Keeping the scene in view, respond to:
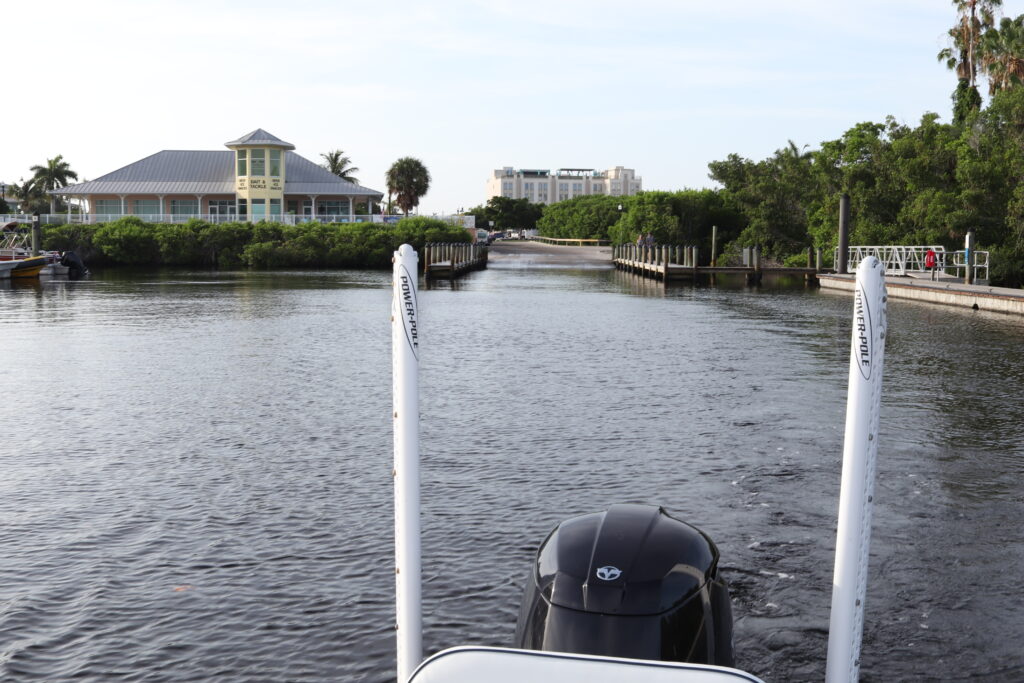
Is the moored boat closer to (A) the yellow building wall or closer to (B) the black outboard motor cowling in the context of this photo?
(A) the yellow building wall

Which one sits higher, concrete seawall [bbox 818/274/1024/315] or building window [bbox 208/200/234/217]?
building window [bbox 208/200/234/217]

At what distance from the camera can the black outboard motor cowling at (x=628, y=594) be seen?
11.6 feet

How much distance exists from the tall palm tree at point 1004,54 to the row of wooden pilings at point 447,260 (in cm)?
2728

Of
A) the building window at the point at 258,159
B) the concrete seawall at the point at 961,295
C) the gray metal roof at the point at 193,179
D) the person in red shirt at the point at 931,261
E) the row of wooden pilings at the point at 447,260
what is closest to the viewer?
the concrete seawall at the point at 961,295

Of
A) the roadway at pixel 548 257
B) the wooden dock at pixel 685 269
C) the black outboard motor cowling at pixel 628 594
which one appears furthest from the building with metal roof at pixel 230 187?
the black outboard motor cowling at pixel 628 594

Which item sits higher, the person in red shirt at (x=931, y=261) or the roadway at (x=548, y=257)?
the person in red shirt at (x=931, y=261)

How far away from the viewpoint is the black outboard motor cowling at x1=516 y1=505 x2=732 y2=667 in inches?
139

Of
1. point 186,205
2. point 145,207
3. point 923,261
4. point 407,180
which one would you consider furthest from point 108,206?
point 923,261

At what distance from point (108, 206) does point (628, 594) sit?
87.9 metres

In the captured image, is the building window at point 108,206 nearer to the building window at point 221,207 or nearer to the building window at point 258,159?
the building window at point 221,207

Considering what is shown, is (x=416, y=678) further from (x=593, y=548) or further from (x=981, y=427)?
(x=981, y=427)

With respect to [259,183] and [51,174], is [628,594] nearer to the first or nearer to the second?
[259,183]

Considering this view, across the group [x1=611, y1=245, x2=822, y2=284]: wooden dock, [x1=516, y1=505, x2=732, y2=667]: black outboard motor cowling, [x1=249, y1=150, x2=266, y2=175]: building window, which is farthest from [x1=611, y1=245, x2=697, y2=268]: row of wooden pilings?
[x1=516, y1=505, x2=732, y2=667]: black outboard motor cowling

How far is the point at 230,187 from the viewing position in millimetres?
83312
